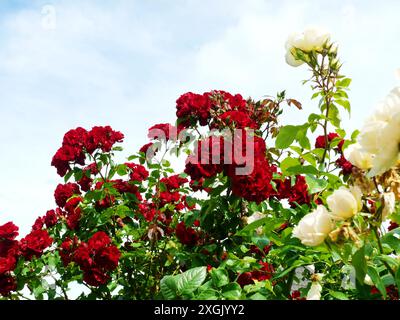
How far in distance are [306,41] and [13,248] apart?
2.63 m

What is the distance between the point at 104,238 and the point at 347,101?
1639 millimetres

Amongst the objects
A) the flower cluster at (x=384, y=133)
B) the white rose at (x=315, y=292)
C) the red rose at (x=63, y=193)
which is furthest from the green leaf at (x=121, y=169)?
the flower cluster at (x=384, y=133)

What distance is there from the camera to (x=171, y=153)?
3.27 meters

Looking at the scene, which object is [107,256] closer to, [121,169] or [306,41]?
[121,169]

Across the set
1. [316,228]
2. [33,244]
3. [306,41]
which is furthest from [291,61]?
[33,244]

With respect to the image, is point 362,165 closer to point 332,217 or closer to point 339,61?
point 332,217

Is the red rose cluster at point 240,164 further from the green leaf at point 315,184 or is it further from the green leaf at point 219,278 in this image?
the green leaf at point 219,278

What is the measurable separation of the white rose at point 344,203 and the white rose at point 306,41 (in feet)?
3.70

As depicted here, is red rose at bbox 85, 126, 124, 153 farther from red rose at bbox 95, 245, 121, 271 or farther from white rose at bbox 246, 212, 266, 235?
white rose at bbox 246, 212, 266, 235

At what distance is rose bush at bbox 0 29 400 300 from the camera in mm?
1331

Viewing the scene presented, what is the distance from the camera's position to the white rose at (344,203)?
4.17 feet

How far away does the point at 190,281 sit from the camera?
1803 millimetres

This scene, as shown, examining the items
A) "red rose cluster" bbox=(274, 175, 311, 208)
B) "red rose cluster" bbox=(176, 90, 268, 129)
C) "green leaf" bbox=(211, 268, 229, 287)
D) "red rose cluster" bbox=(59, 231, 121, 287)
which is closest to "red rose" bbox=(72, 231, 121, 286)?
"red rose cluster" bbox=(59, 231, 121, 287)
